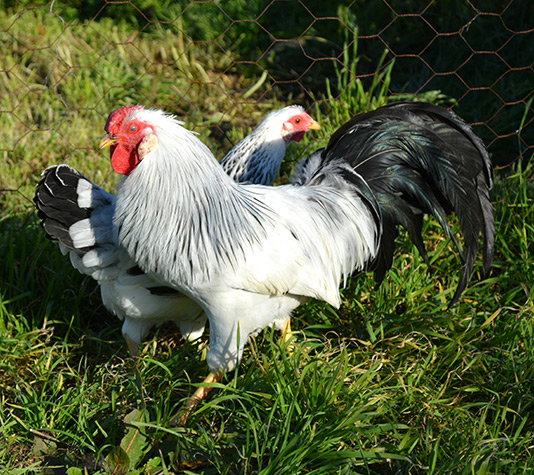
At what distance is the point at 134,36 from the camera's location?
5.35m

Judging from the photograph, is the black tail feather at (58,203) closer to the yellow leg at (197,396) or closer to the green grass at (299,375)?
the green grass at (299,375)

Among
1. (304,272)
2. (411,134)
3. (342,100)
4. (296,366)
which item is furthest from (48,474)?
(342,100)

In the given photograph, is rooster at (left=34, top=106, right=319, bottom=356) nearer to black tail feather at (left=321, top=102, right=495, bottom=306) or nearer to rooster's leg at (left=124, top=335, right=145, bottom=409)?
rooster's leg at (left=124, top=335, right=145, bottom=409)

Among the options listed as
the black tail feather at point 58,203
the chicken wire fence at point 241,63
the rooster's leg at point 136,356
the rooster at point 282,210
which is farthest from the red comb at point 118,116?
the chicken wire fence at point 241,63

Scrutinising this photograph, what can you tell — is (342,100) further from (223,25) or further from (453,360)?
(453,360)

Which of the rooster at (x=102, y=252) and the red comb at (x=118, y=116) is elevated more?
the red comb at (x=118, y=116)

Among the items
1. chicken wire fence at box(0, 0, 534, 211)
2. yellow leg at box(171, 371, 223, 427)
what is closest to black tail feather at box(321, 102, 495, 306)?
yellow leg at box(171, 371, 223, 427)

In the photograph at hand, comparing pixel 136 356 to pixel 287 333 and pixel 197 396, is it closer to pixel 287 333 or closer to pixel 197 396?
pixel 197 396

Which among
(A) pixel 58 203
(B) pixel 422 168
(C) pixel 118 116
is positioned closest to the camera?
(C) pixel 118 116

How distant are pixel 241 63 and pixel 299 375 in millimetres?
3207

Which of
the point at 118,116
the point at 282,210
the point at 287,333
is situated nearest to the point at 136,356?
the point at 287,333

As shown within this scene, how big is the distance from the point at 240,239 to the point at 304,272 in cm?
35

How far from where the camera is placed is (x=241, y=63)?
5.07 meters

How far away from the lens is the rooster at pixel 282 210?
246cm
